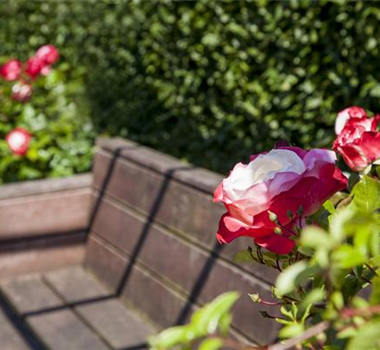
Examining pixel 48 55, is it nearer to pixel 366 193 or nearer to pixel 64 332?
pixel 64 332

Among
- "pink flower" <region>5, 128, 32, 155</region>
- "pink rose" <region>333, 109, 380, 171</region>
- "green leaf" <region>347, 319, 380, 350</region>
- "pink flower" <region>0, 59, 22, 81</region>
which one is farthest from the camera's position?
"pink flower" <region>0, 59, 22, 81</region>

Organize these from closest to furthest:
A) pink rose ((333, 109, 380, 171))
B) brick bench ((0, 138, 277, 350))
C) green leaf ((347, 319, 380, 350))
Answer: green leaf ((347, 319, 380, 350)), pink rose ((333, 109, 380, 171)), brick bench ((0, 138, 277, 350))

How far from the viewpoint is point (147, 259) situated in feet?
9.34

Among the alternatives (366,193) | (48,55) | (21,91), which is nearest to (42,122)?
(21,91)

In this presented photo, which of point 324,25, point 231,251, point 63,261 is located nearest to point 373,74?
point 324,25

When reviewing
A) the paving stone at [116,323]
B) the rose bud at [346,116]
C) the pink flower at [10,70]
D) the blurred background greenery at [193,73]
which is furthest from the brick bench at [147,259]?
the pink flower at [10,70]

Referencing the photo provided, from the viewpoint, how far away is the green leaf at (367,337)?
63cm

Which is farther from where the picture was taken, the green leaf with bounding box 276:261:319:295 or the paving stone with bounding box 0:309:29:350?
the paving stone with bounding box 0:309:29:350

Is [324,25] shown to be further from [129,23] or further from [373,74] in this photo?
[129,23]

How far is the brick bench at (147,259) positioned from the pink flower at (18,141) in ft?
1.66

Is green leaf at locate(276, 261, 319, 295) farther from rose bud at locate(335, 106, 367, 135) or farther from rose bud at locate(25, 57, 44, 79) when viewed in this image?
rose bud at locate(25, 57, 44, 79)

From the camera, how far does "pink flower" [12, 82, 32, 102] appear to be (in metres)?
3.97

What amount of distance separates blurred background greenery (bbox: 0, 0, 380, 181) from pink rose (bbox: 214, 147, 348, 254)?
5.08 ft

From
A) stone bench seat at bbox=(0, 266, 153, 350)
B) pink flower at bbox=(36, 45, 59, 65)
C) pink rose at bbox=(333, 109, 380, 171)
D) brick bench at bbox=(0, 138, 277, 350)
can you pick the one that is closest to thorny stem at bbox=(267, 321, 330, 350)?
pink rose at bbox=(333, 109, 380, 171)
